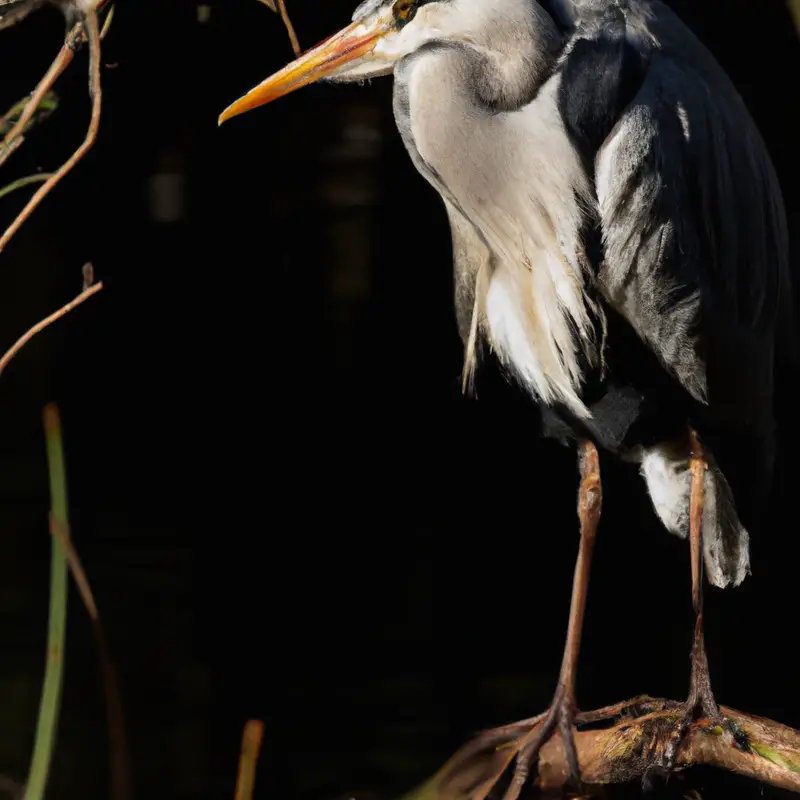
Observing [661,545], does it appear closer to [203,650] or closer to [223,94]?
[203,650]

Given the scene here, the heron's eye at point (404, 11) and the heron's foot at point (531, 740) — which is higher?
the heron's eye at point (404, 11)

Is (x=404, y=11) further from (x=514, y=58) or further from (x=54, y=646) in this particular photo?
(x=54, y=646)

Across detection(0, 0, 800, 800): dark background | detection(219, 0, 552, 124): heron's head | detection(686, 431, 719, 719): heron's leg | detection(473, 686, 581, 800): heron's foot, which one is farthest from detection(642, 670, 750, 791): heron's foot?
detection(219, 0, 552, 124): heron's head

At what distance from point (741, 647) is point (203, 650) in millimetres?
865

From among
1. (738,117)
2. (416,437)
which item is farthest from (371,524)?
(738,117)

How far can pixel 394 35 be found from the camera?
1.42 metres

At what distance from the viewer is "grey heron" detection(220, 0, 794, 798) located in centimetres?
137

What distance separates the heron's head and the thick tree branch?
0.88m

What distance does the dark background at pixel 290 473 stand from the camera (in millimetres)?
1697

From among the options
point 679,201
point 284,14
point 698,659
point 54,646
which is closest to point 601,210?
point 679,201

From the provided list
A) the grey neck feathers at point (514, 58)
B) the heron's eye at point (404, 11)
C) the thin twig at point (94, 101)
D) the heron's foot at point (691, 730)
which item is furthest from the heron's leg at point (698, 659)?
the thin twig at point (94, 101)

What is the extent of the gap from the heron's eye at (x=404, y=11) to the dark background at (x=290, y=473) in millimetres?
319

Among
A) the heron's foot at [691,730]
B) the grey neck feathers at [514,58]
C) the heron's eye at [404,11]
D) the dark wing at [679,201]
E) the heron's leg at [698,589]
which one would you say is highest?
the heron's eye at [404,11]

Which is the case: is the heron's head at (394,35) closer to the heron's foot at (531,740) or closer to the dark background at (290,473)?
the dark background at (290,473)
